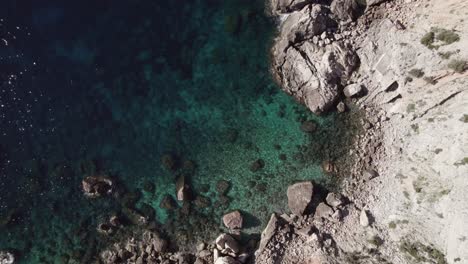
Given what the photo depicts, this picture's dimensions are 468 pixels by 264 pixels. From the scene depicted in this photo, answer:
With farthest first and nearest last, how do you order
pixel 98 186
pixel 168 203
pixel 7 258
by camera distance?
pixel 7 258
pixel 98 186
pixel 168 203

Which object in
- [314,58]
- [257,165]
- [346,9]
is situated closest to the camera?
[346,9]

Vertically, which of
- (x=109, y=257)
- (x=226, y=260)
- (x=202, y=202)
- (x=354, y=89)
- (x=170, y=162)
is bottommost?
(x=109, y=257)

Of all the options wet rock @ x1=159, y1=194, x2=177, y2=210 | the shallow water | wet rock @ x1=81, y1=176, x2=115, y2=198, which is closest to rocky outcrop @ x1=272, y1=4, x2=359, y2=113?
the shallow water

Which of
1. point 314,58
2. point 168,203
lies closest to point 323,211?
point 314,58

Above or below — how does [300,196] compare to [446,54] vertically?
below

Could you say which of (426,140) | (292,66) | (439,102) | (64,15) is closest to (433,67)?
(439,102)

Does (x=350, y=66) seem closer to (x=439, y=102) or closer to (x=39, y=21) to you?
(x=439, y=102)

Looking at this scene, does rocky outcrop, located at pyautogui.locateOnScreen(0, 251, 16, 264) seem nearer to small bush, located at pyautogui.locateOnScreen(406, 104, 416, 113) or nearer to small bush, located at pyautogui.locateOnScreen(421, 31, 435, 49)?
small bush, located at pyautogui.locateOnScreen(406, 104, 416, 113)

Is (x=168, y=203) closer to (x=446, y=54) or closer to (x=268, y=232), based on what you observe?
(x=268, y=232)

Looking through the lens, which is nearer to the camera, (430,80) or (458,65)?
(458,65)
